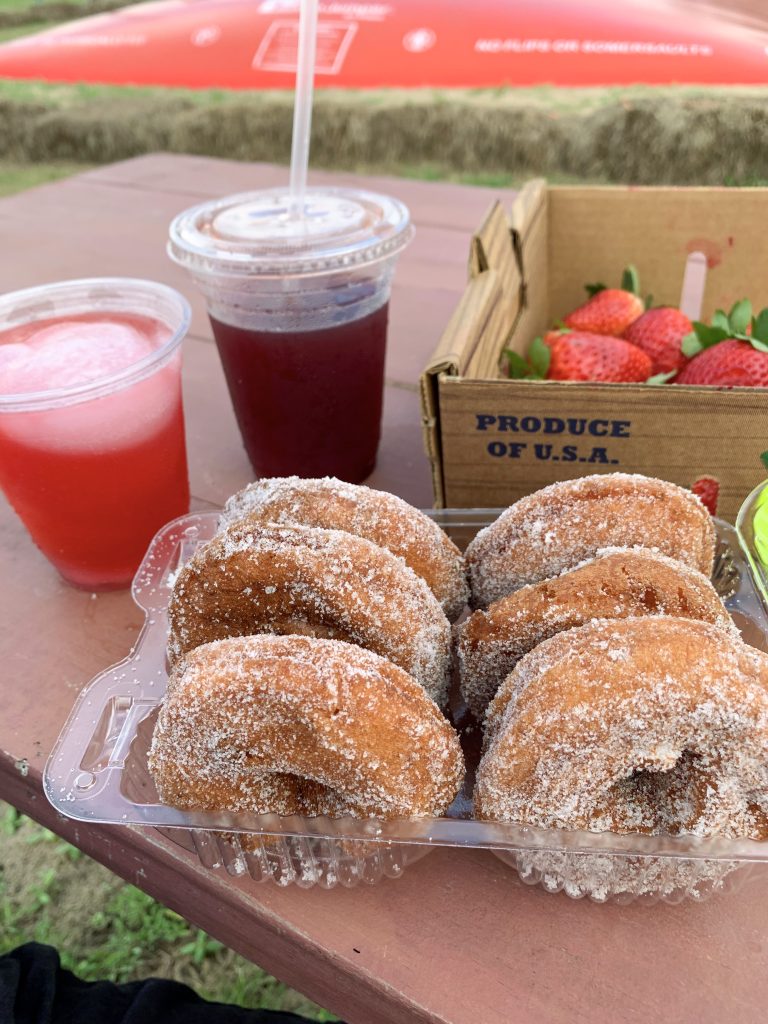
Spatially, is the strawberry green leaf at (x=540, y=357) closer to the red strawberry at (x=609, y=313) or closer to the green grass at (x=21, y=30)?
the red strawberry at (x=609, y=313)

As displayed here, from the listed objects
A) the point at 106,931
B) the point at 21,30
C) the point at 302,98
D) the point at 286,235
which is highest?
the point at 21,30

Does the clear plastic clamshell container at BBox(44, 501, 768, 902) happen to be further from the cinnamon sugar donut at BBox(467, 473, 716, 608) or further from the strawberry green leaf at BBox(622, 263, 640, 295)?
the strawberry green leaf at BBox(622, 263, 640, 295)

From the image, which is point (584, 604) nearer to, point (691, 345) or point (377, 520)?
point (377, 520)

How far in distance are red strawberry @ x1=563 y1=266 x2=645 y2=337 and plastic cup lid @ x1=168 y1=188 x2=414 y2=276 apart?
0.48 m

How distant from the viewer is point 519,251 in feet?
4.68

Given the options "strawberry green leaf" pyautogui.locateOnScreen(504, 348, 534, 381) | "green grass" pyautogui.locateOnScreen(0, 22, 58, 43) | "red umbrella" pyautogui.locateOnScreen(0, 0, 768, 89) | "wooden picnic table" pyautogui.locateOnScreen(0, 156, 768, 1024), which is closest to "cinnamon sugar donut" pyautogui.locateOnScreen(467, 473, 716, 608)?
"wooden picnic table" pyautogui.locateOnScreen(0, 156, 768, 1024)

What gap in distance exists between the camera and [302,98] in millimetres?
1075

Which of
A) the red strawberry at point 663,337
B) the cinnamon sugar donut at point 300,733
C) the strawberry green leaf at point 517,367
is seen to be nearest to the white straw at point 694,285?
the red strawberry at point 663,337

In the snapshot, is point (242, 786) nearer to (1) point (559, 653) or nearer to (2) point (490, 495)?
(1) point (559, 653)

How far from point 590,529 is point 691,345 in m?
0.66

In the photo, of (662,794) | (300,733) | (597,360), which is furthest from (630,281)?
(300,733)

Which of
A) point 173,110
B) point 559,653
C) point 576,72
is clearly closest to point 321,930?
point 559,653

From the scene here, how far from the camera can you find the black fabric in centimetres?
108

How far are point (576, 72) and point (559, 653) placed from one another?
11.0ft
